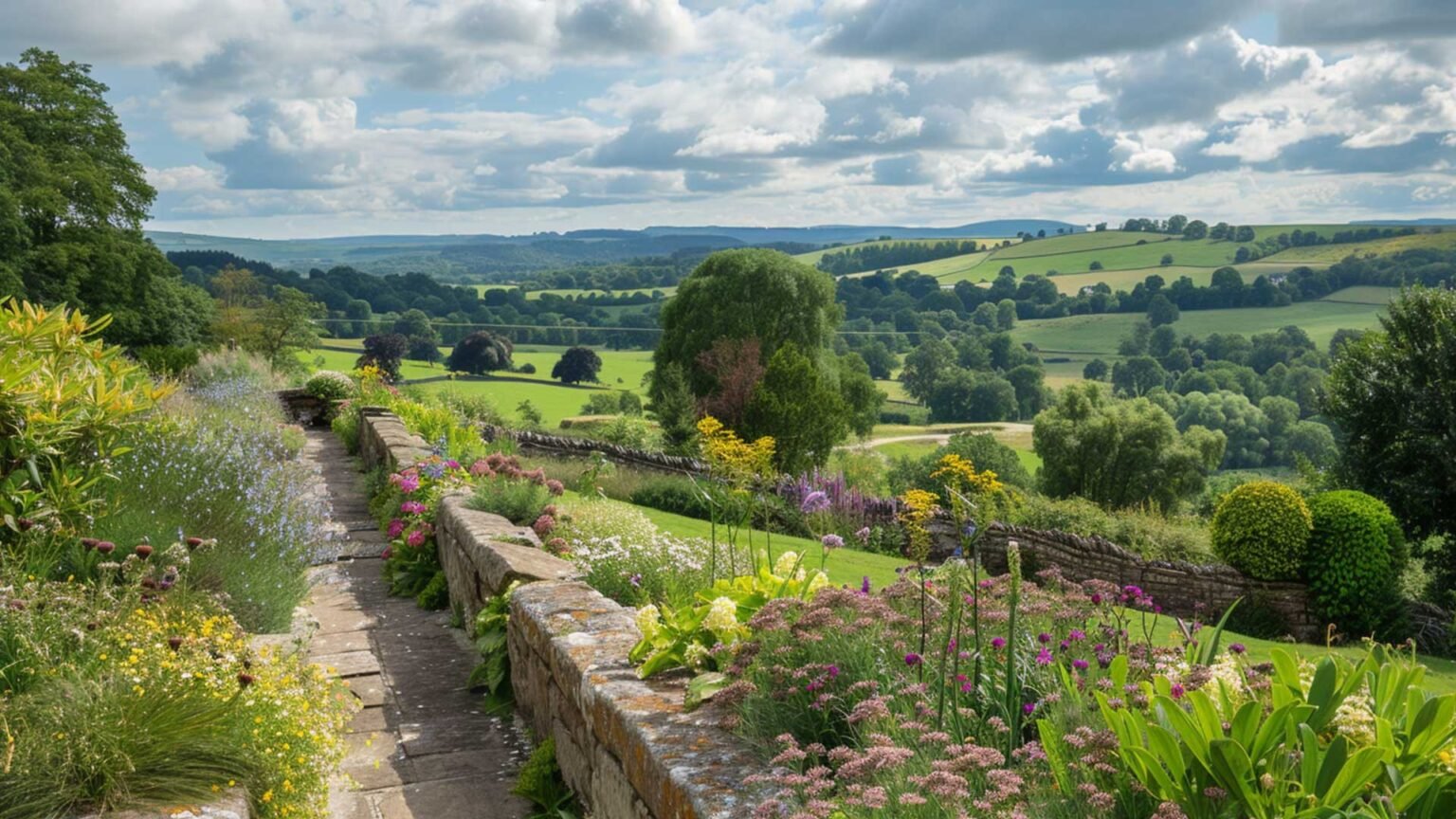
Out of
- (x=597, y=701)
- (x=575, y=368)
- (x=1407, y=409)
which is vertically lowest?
(x=575, y=368)

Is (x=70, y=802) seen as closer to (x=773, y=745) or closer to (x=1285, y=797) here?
(x=773, y=745)

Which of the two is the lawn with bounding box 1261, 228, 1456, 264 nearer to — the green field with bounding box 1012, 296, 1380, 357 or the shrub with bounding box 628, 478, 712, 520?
the green field with bounding box 1012, 296, 1380, 357

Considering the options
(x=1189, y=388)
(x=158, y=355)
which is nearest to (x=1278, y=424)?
(x=1189, y=388)

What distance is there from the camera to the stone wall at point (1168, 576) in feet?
48.0

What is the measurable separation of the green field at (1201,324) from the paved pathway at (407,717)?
85.0 m

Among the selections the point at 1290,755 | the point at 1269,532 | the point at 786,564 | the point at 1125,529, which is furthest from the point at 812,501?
→ the point at 1125,529

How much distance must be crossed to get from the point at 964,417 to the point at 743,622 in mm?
68030

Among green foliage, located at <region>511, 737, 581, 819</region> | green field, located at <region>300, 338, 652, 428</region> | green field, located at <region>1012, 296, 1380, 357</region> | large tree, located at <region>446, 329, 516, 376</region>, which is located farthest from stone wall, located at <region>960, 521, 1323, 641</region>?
green field, located at <region>1012, 296, 1380, 357</region>

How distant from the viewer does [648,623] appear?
12.6ft

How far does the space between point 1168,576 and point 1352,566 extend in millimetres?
2293

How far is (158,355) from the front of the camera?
20438mm

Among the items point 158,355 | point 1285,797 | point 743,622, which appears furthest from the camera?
point 158,355

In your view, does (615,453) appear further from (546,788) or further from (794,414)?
(546,788)

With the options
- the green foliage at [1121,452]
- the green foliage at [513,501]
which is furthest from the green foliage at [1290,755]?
the green foliage at [1121,452]
